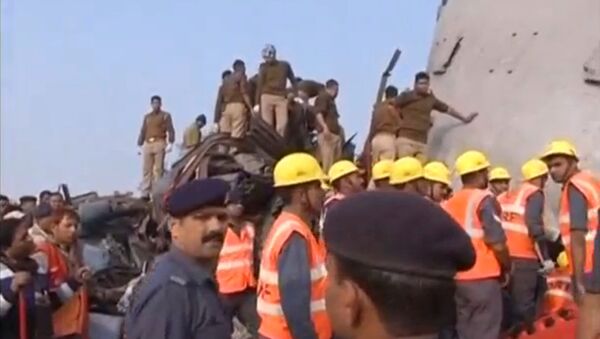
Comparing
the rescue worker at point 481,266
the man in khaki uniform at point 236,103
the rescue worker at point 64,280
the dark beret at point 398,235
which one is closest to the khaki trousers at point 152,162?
the man in khaki uniform at point 236,103

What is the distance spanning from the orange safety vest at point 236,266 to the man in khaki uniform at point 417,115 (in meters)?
2.71

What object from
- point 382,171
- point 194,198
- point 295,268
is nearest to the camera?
point 194,198

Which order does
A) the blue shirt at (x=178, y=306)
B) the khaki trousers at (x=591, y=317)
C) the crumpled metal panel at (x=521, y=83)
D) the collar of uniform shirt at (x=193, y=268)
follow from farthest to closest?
the crumpled metal panel at (x=521, y=83)
the khaki trousers at (x=591, y=317)
the collar of uniform shirt at (x=193, y=268)
the blue shirt at (x=178, y=306)

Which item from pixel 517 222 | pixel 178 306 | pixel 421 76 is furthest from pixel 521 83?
pixel 178 306

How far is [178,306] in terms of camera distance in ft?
16.6

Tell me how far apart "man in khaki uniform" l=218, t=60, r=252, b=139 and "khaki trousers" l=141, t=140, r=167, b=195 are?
2198mm

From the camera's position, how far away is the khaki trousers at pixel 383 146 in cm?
1360

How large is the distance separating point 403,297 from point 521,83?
1032cm

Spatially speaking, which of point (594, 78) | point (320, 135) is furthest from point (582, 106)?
point (320, 135)

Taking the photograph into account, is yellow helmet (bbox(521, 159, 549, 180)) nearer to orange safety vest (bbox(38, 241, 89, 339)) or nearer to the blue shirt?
orange safety vest (bbox(38, 241, 89, 339))

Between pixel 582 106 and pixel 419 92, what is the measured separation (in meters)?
1.77

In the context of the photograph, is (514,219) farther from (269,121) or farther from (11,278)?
(269,121)

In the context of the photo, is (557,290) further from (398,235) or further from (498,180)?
(398,235)

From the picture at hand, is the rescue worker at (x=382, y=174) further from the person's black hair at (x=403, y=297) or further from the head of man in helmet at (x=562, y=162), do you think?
the person's black hair at (x=403, y=297)
